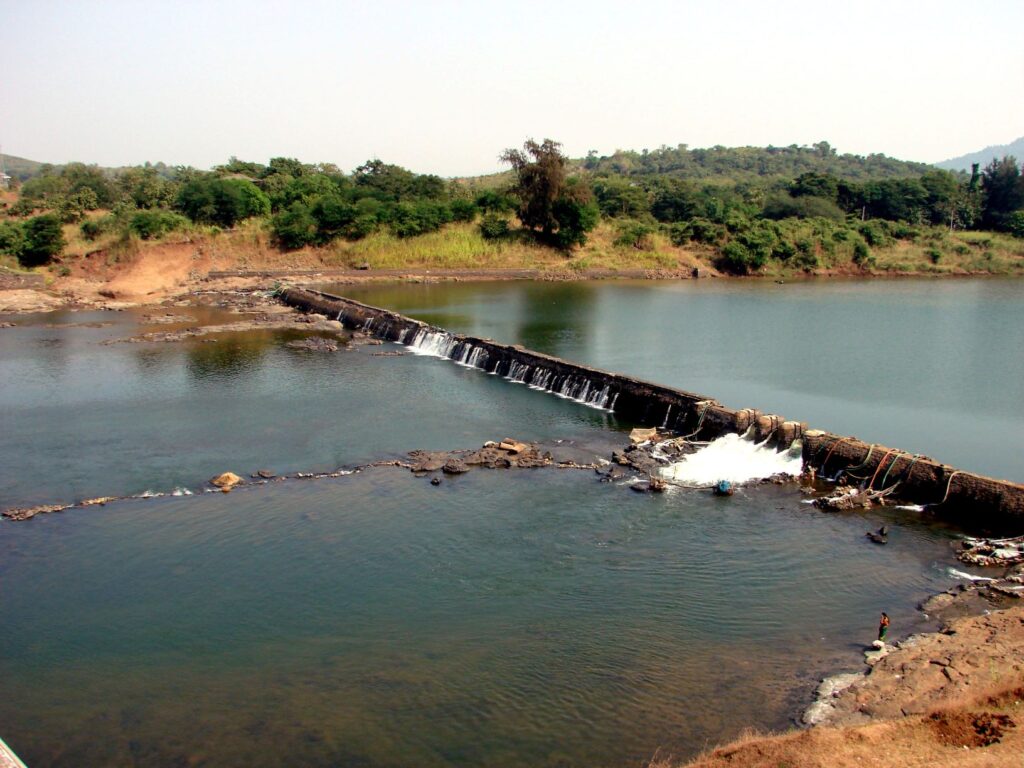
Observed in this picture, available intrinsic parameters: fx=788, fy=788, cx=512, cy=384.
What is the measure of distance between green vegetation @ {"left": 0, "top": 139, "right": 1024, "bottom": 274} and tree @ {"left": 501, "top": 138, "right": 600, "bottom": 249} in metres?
0.11

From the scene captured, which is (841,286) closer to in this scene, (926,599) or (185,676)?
(926,599)

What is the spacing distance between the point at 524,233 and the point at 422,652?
56360mm

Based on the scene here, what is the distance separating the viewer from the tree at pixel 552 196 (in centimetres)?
6191

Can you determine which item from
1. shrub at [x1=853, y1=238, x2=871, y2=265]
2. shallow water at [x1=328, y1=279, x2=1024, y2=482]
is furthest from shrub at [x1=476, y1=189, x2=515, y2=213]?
shrub at [x1=853, y1=238, x2=871, y2=265]

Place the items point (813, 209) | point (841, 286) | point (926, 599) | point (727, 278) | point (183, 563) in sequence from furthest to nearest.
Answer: point (813, 209) → point (727, 278) → point (841, 286) → point (183, 563) → point (926, 599)

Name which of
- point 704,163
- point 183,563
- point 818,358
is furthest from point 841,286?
point 704,163

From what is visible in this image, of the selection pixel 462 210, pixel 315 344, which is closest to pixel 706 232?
pixel 462 210

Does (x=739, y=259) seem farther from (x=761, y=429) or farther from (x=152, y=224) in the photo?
(x=761, y=429)

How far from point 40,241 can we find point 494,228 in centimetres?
3238

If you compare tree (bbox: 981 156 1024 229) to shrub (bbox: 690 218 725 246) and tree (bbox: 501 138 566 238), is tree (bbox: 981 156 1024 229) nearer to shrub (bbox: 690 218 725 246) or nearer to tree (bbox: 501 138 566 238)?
shrub (bbox: 690 218 725 246)

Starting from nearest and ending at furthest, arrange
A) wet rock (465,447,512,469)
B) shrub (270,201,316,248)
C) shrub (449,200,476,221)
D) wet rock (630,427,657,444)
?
wet rock (465,447,512,469) < wet rock (630,427,657,444) < shrub (270,201,316,248) < shrub (449,200,476,221)

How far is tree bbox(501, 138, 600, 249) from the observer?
61906mm

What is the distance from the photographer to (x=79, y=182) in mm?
75125

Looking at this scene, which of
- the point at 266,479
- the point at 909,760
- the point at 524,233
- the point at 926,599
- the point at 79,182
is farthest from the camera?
the point at 79,182
